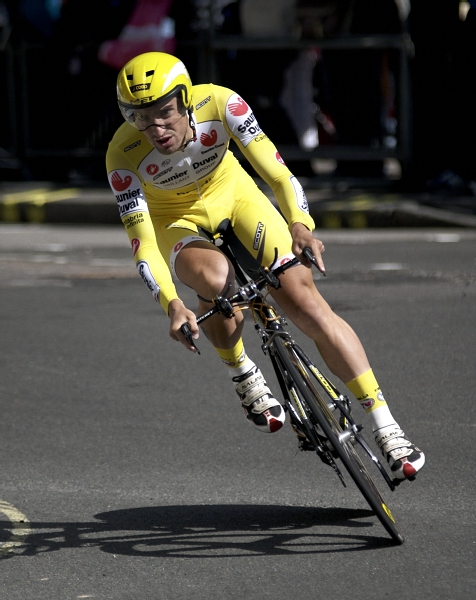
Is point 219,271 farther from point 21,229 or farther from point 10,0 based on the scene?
point 10,0

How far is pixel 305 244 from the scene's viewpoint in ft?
14.5

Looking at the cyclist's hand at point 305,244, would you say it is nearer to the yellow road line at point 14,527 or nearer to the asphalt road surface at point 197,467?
the asphalt road surface at point 197,467

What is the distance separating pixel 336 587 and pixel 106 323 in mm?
4711

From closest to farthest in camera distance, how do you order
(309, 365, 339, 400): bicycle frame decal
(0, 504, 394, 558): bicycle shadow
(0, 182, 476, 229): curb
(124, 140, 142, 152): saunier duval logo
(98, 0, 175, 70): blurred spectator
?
(0, 504, 394, 558): bicycle shadow → (309, 365, 339, 400): bicycle frame decal → (124, 140, 142, 152): saunier duval logo → (0, 182, 476, 229): curb → (98, 0, 175, 70): blurred spectator

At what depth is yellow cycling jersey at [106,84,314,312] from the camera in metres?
4.76

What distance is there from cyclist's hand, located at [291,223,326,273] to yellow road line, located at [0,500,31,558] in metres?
1.65

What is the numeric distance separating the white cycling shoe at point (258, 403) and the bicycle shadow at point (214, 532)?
425mm

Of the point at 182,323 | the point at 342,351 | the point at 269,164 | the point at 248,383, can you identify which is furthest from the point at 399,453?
the point at 269,164

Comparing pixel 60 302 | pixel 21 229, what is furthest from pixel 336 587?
pixel 21 229

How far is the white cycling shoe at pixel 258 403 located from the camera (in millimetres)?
5156

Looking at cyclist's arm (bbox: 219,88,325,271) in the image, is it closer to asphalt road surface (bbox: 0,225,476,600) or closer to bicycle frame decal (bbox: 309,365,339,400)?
bicycle frame decal (bbox: 309,365,339,400)

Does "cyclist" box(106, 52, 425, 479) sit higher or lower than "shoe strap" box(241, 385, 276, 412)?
higher

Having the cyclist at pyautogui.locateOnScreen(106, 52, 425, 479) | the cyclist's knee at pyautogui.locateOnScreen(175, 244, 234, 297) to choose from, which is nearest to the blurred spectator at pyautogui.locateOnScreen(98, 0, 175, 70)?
the cyclist at pyautogui.locateOnScreen(106, 52, 425, 479)

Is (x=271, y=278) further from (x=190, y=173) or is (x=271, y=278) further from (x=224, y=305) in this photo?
(x=190, y=173)
